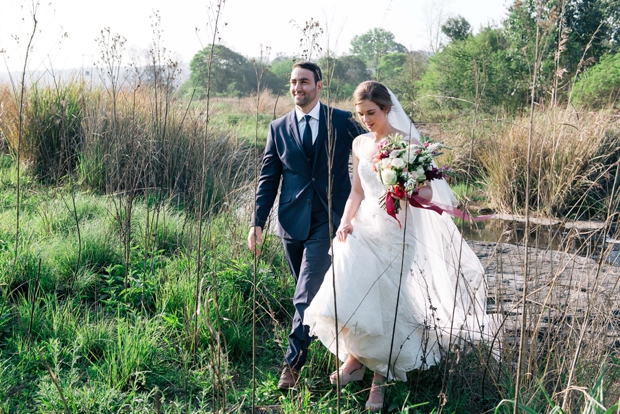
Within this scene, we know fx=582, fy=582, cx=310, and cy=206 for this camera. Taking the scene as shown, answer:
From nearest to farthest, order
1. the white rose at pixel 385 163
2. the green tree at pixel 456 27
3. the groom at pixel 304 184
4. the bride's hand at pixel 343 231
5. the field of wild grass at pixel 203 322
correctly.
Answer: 1. the field of wild grass at pixel 203 322
2. the white rose at pixel 385 163
3. the bride's hand at pixel 343 231
4. the groom at pixel 304 184
5. the green tree at pixel 456 27

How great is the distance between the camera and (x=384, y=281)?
3.50 metres

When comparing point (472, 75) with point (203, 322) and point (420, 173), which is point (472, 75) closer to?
point (420, 173)

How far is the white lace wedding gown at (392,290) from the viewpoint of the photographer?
334 centimetres

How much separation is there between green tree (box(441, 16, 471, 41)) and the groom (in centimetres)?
2418

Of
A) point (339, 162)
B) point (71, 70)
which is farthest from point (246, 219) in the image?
point (71, 70)

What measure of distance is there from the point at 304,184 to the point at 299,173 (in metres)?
0.09

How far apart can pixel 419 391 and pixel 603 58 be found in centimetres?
1493

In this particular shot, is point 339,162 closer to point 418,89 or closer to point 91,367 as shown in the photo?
point 91,367

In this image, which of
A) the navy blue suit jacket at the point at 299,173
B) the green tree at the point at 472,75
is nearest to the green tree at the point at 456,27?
the green tree at the point at 472,75

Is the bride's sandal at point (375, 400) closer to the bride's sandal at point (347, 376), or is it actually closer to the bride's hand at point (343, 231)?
the bride's sandal at point (347, 376)

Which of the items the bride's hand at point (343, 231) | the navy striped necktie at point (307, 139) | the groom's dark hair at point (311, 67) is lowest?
the bride's hand at point (343, 231)

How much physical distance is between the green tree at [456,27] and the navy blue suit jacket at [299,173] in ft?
79.3

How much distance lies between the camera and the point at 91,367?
3500 mm

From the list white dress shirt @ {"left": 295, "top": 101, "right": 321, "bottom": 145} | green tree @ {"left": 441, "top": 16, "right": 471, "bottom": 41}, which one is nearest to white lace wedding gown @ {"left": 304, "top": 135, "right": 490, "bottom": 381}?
white dress shirt @ {"left": 295, "top": 101, "right": 321, "bottom": 145}
